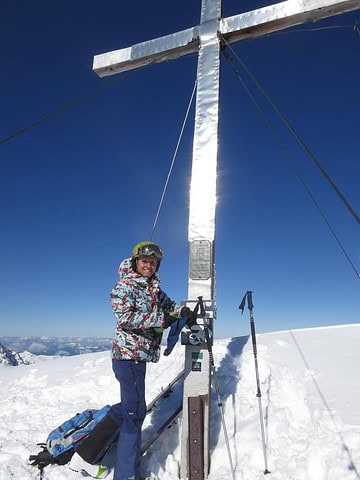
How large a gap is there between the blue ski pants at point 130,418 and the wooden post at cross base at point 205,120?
0.65m

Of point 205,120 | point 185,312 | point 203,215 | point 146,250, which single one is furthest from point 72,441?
point 205,120

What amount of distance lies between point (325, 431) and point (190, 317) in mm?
2302

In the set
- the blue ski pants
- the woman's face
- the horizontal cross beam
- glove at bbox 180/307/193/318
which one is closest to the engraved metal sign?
glove at bbox 180/307/193/318

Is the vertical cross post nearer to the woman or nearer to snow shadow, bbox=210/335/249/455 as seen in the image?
the woman

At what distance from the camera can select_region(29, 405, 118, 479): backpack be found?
13.3ft

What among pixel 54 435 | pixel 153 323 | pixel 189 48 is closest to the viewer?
pixel 153 323

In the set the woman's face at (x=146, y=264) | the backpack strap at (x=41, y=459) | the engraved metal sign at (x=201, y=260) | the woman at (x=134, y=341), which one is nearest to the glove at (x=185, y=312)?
the woman at (x=134, y=341)

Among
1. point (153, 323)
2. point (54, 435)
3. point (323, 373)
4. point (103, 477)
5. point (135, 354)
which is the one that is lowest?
point (103, 477)

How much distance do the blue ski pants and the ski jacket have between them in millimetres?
141

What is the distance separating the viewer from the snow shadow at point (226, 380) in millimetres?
4715

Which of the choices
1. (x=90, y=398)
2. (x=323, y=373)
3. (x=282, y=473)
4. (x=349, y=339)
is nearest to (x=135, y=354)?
(x=282, y=473)

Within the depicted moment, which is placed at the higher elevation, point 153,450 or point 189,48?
point 189,48

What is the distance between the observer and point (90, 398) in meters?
6.66

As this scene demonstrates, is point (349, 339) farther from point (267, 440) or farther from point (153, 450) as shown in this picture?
point (153, 450)
